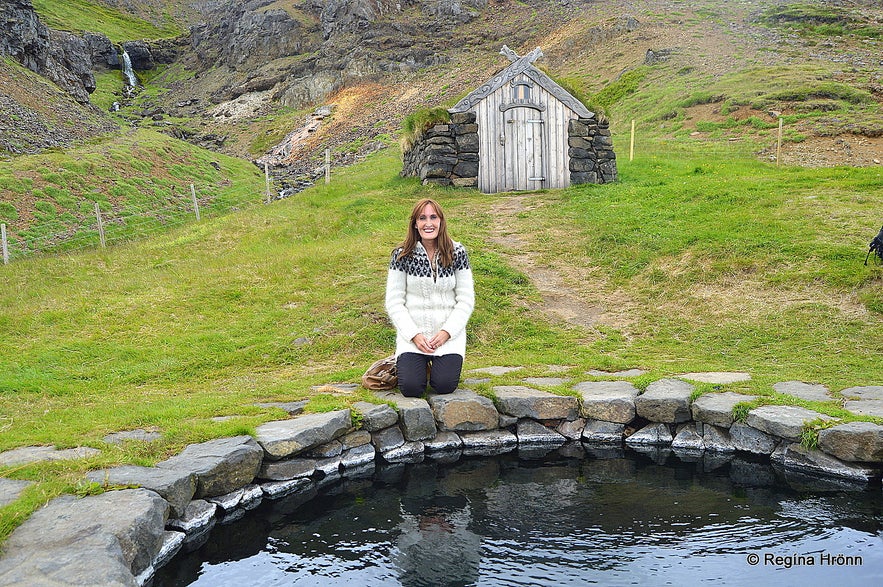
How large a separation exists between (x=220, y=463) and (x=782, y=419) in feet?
15.1

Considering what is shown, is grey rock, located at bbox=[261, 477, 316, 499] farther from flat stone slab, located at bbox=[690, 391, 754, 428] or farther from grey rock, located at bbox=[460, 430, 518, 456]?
flat stone slab, located at bbox=[690, 391, 754, 428]

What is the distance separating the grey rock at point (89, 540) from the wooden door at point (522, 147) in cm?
1577

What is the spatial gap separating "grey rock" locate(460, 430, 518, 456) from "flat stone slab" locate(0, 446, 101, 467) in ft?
10.3

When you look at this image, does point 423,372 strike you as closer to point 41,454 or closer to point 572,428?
point 572,428

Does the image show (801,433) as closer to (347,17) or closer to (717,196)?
(717,196)

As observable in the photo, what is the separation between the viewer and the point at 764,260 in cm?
1095

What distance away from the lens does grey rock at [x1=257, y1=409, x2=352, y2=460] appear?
5.75 meters

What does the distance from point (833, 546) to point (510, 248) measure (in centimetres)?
927

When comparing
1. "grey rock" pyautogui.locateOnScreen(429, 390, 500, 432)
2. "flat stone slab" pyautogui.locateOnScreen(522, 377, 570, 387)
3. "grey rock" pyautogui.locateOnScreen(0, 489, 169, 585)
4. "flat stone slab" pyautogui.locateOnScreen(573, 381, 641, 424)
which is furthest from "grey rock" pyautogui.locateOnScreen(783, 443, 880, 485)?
"grey rock" pyautogui.locateOnScreen(0, 489, 169, 585)

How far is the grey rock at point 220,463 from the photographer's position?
5.25 meters

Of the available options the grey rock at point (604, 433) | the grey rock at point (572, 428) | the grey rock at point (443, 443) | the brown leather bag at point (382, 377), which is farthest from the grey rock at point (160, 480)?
the grey rock at point (604, 433)

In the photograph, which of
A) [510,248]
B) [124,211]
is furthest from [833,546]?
[124,211]

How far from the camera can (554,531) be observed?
16.6 ft

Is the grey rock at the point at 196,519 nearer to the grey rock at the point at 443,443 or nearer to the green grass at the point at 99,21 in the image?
the grey rock at the point at 443,443
